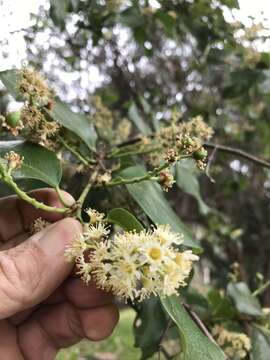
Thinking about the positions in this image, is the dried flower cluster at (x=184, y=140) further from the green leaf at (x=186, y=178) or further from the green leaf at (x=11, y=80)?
the green leaf at (x=11, y=80)

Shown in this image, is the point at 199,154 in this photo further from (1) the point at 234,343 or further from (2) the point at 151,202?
(1) the point at 234,343

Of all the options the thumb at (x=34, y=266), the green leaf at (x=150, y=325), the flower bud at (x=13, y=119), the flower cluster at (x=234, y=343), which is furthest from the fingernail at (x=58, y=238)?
the flower cluster at (x=234, y=343)

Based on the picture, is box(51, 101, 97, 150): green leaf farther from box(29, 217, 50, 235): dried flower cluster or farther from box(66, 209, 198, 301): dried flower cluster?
box(66, 209, 198, 301): dried flower cluster

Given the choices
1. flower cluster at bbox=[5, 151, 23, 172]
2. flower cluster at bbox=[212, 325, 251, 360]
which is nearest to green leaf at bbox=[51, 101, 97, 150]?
flower cluster at bbox=[5, 151, 23, 172]

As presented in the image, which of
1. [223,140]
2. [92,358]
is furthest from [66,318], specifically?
[92,358]

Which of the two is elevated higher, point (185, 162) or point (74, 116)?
point (74, 116)

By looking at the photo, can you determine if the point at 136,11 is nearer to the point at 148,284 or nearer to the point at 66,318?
the point at 66,318

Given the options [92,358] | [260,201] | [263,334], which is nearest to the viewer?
[263,334]
